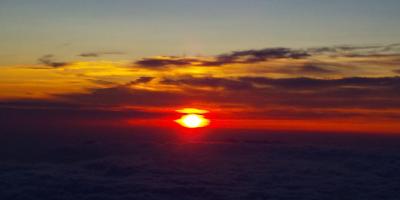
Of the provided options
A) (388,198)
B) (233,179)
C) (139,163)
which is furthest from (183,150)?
(388,198)

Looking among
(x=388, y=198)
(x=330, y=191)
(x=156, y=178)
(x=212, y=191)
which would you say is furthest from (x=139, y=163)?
(x=388, y=198)

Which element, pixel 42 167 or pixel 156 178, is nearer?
pixel 156 178

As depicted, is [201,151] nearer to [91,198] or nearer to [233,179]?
[233,179]

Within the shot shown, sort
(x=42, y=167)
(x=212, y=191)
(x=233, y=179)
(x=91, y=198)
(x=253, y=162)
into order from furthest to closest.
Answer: (x=253, y=162) < (x=42, y=167) < (x=233, y=179) < (x=212, y=191) < (x=91, y=198)

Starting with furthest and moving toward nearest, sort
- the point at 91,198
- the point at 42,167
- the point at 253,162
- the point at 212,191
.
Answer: the point at 253,162
the point at 42,167
the point at 212,191
the point at 91,198

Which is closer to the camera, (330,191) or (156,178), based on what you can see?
(330,191)

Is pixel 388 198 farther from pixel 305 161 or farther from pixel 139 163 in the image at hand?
pixel 139 163

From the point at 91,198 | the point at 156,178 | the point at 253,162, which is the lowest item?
the point at 91,198

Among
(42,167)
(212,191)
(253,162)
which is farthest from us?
(253,162)

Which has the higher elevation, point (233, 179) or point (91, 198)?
point (233, 179)
